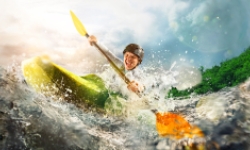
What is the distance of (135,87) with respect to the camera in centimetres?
282

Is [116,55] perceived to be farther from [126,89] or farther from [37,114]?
[37,114]

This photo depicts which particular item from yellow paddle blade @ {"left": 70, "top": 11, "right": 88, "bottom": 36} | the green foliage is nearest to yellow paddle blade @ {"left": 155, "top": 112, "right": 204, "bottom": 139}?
the green foliage

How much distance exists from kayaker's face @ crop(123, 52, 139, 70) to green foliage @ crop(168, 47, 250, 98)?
16.0 inches

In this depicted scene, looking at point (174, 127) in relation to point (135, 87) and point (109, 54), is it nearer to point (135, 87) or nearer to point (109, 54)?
point (135, 87)

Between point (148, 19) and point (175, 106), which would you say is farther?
point (175, 106)

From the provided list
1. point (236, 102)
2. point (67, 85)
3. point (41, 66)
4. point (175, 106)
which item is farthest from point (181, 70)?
point (41, 66)

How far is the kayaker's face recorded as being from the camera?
278 cm

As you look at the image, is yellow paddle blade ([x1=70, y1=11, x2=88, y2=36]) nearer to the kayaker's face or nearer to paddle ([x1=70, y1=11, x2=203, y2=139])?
paddle ([x1=70, y1=11, x2=203, y2=139])

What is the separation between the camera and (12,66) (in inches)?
108

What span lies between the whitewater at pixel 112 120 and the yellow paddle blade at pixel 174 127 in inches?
1.7

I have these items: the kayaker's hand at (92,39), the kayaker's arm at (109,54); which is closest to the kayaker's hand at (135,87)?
the kayaker's arm at (109,54)

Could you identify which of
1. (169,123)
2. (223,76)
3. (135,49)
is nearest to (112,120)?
(169,123)

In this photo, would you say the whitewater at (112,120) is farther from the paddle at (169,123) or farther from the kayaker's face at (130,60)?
the kayaker's face at (130,60)

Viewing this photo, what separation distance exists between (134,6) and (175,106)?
0.94 metres
